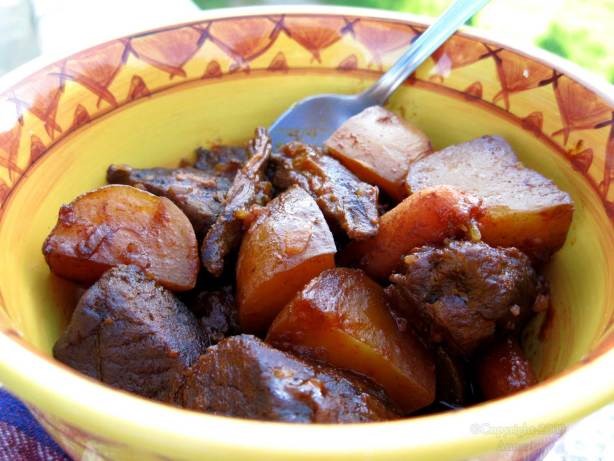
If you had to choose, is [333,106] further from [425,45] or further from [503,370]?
[503,370]

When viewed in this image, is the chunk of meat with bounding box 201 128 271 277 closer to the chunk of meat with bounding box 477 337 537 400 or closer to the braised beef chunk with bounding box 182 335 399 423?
the braised beef chunk with bounding box 182 335 399 423

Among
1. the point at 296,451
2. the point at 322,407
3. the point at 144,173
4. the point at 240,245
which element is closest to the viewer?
the point at 296,451

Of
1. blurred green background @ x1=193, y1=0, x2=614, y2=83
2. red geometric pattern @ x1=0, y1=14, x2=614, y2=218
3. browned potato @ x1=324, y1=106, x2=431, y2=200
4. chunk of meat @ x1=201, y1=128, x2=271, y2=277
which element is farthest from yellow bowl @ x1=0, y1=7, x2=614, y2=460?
blurred green background @ x1=193, y1=0, x2=614, y2=83

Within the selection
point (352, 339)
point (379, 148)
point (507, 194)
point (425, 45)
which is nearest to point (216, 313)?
point (352, 339)

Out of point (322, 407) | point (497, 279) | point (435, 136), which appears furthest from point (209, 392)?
point (435, 136)

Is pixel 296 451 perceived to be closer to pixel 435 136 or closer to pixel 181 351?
pixel 181 351

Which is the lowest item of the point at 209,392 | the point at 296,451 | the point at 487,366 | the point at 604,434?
the point at 604,434
